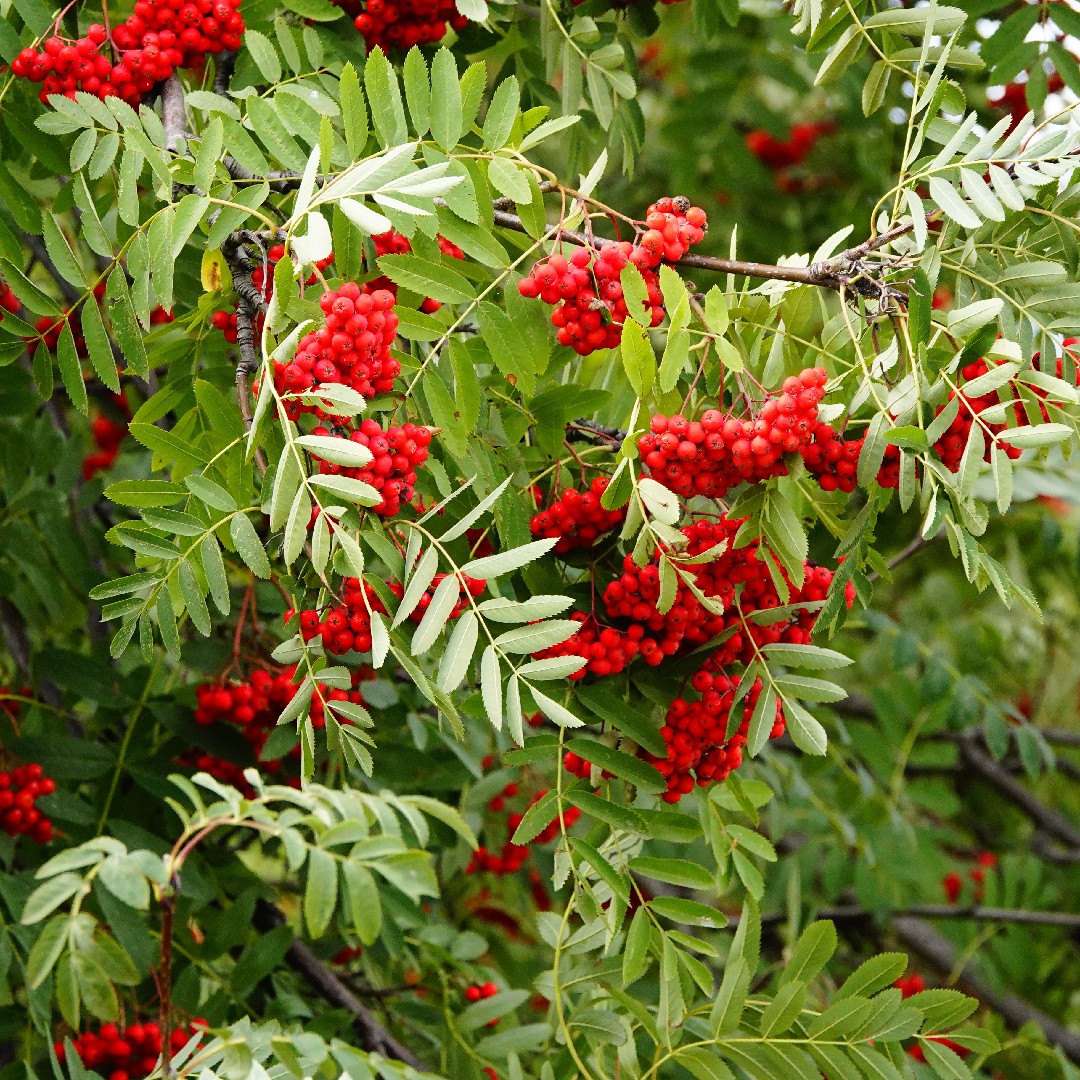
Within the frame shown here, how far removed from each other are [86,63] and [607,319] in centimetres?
95

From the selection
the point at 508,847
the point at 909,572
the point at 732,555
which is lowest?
the point at 909,572

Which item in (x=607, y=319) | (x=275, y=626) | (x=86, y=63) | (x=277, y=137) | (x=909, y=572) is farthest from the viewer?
(x=909, y=572)

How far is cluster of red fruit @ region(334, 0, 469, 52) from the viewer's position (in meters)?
2.11

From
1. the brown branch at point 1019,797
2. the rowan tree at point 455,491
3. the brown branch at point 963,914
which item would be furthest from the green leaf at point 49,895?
the brown branch at point 1019,797

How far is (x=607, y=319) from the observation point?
169 centimetres

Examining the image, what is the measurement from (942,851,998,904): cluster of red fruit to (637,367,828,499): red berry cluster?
3.04 metres

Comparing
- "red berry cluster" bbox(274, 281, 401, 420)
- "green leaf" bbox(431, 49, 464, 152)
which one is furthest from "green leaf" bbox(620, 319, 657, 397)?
"green leaf" bbox(431, 49, 464, 152)

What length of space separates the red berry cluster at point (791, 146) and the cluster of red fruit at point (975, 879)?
2877 mm

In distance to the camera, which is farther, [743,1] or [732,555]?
[743,1]

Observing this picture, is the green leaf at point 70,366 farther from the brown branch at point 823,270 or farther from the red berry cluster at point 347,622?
the brown branch at point 823,270

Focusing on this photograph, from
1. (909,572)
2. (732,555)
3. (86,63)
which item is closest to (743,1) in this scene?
(909,572)

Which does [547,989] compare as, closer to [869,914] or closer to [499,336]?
[499,336]

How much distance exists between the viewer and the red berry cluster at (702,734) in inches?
69.9

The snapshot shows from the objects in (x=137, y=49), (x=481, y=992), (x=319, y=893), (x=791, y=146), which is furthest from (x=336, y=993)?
(x=791, y=146)
